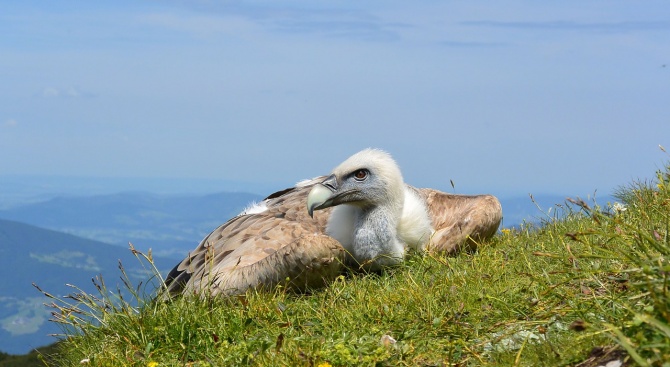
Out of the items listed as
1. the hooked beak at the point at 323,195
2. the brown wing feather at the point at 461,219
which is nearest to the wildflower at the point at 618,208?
the brown wing feather at the point at 461,219

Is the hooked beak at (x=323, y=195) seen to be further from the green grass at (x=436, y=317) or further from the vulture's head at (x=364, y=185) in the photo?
the green grass at (x=436, y=317)

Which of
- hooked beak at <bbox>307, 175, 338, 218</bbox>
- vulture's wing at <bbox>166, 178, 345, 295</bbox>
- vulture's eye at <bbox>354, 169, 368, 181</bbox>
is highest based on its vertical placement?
vulture's eye at <bbox>354, 169, 368, 181</bbox>

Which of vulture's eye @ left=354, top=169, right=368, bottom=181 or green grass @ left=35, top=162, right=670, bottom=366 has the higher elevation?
vulture's eye @ left=354, top=169, right=368, bottom=181

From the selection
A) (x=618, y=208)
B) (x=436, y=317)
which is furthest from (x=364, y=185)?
(x=436, y=317)

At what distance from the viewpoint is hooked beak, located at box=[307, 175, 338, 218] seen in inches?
367

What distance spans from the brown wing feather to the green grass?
551 mm

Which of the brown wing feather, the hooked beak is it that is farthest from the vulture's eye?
the brown wing feather

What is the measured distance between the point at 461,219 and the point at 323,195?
5.39 ft

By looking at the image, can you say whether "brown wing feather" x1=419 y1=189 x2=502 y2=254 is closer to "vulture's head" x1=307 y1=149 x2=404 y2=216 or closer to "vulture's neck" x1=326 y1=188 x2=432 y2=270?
"vulture's neck" x1=326 y1=188 x2=432 y2=270

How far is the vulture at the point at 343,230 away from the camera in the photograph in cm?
888

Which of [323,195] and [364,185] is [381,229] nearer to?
[364,185]

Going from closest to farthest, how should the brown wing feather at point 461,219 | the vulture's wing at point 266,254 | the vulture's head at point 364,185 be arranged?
the vulture's wing at point 266,254 → the vulture's head at point 364,185 → the brown wing feather at point 461,219

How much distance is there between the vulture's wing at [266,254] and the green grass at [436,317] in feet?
0.62

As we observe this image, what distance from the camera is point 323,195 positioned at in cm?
941
